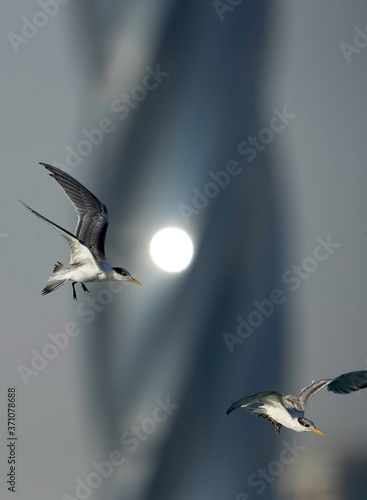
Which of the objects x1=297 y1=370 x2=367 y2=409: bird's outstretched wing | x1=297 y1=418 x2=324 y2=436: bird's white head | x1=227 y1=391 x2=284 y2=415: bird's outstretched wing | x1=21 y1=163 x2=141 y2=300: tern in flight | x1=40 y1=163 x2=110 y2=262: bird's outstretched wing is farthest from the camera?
x1=40 y1=163 x2=110 y2=262: bird's outstretched wing

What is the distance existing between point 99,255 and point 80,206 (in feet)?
5.91

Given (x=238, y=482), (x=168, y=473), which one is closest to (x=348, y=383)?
(x=168, y=473)

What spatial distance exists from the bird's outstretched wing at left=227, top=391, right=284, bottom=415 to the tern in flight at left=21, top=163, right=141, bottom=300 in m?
4.77

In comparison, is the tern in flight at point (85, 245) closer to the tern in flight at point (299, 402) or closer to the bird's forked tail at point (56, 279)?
the bird's forked tail at point (56, 279)

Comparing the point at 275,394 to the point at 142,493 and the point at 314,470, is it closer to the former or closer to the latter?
the point at 142,493

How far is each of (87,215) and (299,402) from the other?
8.10 meters

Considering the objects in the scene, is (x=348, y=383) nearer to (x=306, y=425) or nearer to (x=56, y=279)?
(x=306, y=425)

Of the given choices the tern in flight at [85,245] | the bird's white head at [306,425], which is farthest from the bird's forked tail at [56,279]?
the bird's white head at [306,425]

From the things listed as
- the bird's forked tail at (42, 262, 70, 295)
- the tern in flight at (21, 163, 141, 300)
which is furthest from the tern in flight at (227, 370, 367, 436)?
the bird's forked tail at (42, 262, 70, 295)

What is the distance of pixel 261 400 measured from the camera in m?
17.0

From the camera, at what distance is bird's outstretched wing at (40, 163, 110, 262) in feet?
65.8

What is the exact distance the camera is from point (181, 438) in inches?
3644

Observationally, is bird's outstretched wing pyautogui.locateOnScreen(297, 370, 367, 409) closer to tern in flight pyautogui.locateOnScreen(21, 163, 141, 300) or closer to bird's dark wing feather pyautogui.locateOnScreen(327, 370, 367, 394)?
bird's dark wing feather pyautogui.locateOnScreen(327, 370, 367, 394)

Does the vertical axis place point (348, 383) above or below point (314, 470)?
above
